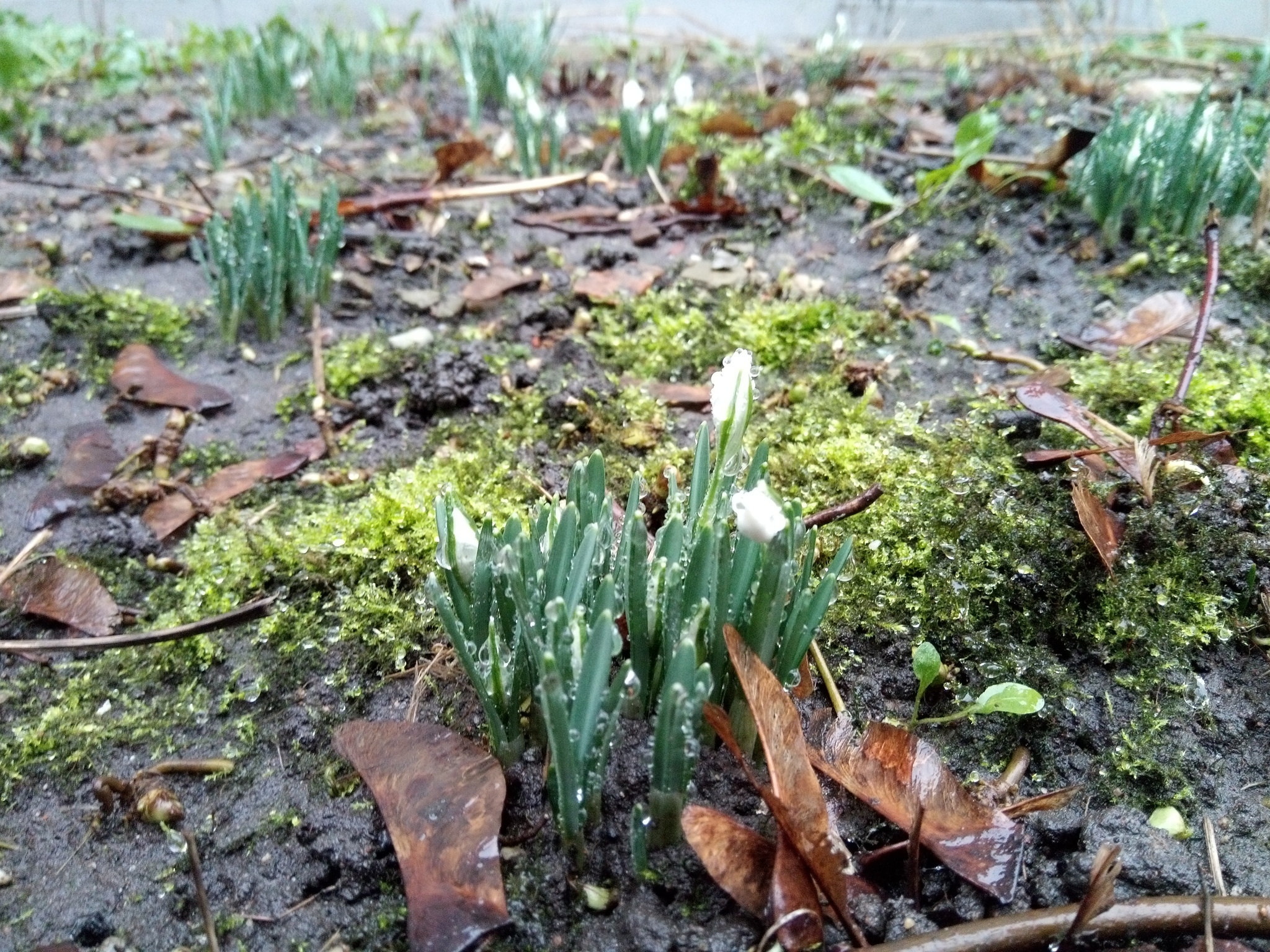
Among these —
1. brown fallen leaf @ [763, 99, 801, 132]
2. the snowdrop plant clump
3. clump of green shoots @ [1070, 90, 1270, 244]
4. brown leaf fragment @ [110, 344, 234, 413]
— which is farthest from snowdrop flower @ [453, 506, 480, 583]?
brown fallen leaf @ [763, 99, 801, 132]

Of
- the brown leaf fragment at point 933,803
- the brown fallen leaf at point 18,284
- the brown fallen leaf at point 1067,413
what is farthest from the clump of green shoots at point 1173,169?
the brown fallen leaf at point 18,284

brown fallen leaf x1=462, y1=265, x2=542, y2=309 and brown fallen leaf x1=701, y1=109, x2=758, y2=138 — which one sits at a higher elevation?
brown fallen leaf x1=701, y1=109, x2=758, y2=138

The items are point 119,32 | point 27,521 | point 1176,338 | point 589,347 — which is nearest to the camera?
point 27,521

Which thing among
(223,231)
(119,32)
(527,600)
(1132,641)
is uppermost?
(119,32)

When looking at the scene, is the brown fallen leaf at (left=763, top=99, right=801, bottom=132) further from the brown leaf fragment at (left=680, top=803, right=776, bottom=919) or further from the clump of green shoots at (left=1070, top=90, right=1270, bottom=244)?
the brown leaf fragment at (left=680, top=803, right=776, bottom=919)

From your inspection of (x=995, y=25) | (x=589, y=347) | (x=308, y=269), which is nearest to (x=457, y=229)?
(x=308, y=269)

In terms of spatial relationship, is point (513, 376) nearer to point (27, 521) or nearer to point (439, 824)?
point (27, 521)
